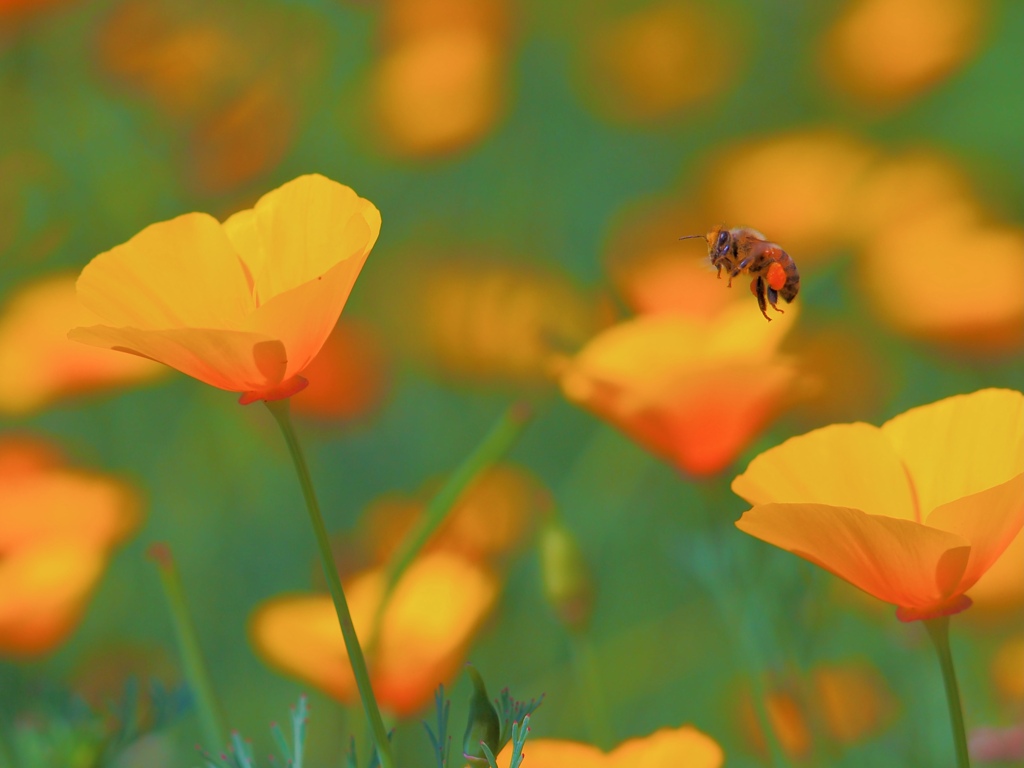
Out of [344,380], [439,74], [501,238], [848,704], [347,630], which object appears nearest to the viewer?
[347,630]

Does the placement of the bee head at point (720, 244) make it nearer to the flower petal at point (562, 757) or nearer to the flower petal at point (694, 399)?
the flower petal at point (694, 399)

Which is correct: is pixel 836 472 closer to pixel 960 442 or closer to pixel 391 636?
pixel 960 442

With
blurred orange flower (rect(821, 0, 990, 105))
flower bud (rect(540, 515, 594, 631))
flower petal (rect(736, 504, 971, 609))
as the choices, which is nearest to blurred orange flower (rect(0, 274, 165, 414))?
flower bud (rect(540, 515, 594, 631))

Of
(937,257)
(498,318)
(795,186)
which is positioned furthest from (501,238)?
(937,257)

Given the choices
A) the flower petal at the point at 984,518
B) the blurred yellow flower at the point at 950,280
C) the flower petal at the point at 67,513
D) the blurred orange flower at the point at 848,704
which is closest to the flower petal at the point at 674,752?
the flower petal at the point at 984,518

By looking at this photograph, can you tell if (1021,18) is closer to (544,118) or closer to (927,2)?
(927,2)
